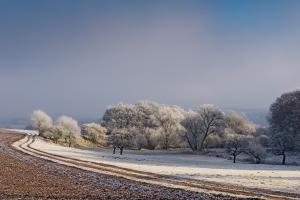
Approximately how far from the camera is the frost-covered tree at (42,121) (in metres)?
141

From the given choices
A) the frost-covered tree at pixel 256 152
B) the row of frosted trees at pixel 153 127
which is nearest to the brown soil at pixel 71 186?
the frost-covered tree at pixel 256 152

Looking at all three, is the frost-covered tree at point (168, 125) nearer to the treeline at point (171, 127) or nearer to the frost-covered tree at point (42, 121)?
the treeline at point (171, 127)

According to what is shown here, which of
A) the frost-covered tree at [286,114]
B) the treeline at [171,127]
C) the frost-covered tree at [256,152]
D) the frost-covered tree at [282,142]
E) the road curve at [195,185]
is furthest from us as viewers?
the treeline at [171,127]

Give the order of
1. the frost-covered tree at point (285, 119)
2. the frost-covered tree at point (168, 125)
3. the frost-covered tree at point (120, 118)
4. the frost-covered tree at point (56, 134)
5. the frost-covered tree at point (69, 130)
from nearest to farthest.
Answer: the frost-covered tree at point (285, 119) → the frost-covered tree at point (69, 130) → the frost-covered tree at point (56, 134) → the frost-covered tree at point (168, 125) → the frost-covered tree at point (120, 118)

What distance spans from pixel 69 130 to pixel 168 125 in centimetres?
2710

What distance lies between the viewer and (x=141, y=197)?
36.3m

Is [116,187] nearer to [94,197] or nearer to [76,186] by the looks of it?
[76,186]

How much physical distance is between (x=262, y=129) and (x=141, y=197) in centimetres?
10928

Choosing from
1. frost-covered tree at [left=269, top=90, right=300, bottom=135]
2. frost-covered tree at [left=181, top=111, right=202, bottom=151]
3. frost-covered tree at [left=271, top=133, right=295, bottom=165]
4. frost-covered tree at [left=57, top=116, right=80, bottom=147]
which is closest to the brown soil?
frost-covered tree at [left=271, top=133, right=295, bottom=165]

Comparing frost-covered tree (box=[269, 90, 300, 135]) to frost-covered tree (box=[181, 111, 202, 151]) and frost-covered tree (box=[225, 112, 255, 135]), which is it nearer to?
frost-covered tree (box=[225, 112, 255, 135])

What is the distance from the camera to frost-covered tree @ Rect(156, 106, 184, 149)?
13962 cm

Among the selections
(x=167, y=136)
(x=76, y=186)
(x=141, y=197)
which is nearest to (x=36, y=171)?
(x=76, y=186)

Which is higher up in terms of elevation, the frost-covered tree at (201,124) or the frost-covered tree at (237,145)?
the frost-covered tree at (201,124)

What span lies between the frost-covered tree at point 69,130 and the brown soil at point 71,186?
7550 centimetres
